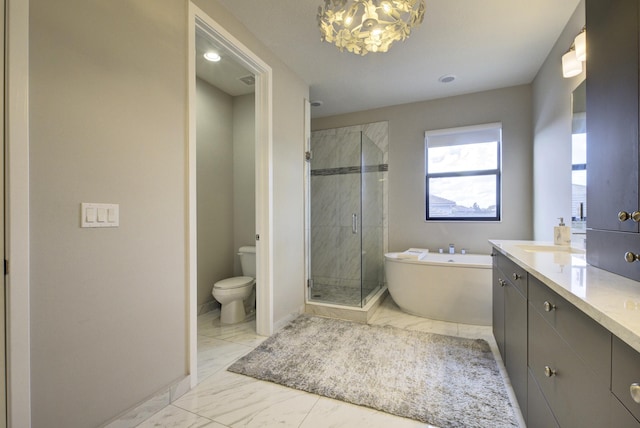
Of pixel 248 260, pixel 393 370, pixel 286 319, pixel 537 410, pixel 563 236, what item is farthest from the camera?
pixel 248 260

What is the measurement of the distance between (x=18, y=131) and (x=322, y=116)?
12.3 feet

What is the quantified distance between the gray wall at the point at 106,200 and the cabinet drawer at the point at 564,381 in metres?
1.82

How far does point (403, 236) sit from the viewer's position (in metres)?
3.86

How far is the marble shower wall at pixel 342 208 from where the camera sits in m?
3.46

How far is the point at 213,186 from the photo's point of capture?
3.26m

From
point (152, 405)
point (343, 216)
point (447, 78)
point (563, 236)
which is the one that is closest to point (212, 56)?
point (343, 216)

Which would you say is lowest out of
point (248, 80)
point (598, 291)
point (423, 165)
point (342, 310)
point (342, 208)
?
point (342, 310)

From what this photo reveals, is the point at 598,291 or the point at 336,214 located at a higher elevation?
the point at 336,214

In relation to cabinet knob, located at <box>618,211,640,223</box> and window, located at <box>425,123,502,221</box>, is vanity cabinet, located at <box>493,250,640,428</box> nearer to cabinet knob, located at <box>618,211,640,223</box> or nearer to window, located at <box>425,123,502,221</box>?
cabinet knob, located at <box>618,211,640,223</box>

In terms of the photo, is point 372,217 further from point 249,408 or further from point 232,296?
point 249,408

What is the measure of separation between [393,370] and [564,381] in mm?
1197

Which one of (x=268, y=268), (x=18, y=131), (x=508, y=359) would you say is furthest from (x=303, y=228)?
(x=18, y=131)

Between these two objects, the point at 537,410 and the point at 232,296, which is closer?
the point at 537,410

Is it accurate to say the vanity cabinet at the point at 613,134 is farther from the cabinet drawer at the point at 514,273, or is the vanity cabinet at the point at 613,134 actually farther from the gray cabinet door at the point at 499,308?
the gray cabinet door at the point at 499,308
